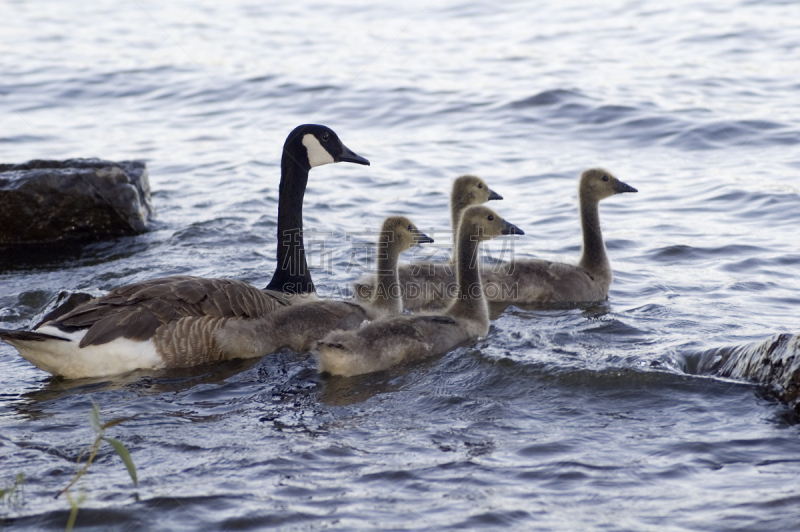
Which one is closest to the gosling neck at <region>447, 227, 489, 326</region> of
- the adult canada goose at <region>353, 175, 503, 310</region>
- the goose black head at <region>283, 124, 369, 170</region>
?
the adult canada goose at <region>353, 175, 503, 310</region>

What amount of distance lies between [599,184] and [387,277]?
3087mm

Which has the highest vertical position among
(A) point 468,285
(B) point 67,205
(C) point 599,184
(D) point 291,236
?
(B) point 67,205

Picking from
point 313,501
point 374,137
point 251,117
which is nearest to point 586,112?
point 374,137

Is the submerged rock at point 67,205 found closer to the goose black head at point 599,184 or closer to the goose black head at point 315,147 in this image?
the goose black head at point 315,147

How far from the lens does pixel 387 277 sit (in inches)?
348

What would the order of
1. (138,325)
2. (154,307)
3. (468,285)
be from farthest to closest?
1. (468,285)
2. (154,307)
3. (138,325)

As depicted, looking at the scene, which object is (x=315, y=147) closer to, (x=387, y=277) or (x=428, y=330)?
(x=387, y=277)

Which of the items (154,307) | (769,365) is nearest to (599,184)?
(769,365)

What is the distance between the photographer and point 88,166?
12.4m

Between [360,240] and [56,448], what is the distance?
6.29m

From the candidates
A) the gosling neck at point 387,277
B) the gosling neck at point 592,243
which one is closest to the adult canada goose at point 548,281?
the gosling neck at point 592,243

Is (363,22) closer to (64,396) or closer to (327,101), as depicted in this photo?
(327,101)

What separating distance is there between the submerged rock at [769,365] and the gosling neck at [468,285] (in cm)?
211

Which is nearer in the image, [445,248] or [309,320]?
[309,320]
